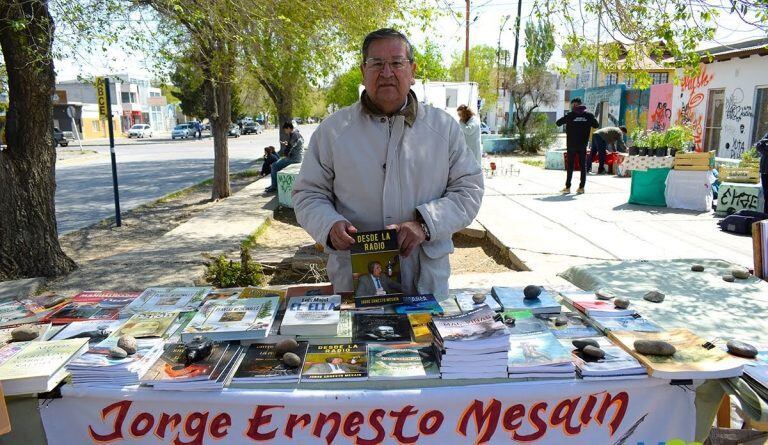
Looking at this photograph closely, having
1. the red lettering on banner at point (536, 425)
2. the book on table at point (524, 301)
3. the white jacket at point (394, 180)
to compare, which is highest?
the white jacket at point (394, 180)

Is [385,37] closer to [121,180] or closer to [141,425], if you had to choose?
[141,425]

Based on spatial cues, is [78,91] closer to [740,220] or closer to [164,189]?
[164,189]

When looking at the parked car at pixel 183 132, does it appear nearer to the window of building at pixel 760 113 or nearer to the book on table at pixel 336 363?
the window of building at pixel 760 113

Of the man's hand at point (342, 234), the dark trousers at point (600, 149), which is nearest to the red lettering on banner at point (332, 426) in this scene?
the man's hand at point (342, 234)

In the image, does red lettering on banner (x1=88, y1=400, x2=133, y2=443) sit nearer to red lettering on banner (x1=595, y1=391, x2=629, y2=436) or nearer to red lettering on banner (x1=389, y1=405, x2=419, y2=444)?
red lettering on banner (x1=389, y1=405, x2=419, y2=444)

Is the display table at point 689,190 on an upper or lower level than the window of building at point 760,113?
lower

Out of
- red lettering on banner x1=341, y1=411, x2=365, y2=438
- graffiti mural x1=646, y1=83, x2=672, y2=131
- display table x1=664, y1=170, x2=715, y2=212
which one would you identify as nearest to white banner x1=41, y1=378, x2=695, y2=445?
red lettering on banner x1=341, y1=411, x2=365, y2=438

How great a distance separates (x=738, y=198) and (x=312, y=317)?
8.84 metres

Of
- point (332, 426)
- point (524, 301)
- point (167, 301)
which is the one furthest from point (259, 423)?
point (524, 301)

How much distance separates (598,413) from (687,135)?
11524 millimetres

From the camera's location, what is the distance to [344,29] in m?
8.27

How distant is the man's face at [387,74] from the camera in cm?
A: 230

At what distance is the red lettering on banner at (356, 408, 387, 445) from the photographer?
6.00 ft

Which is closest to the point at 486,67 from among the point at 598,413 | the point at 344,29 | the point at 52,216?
the point at 344,29
